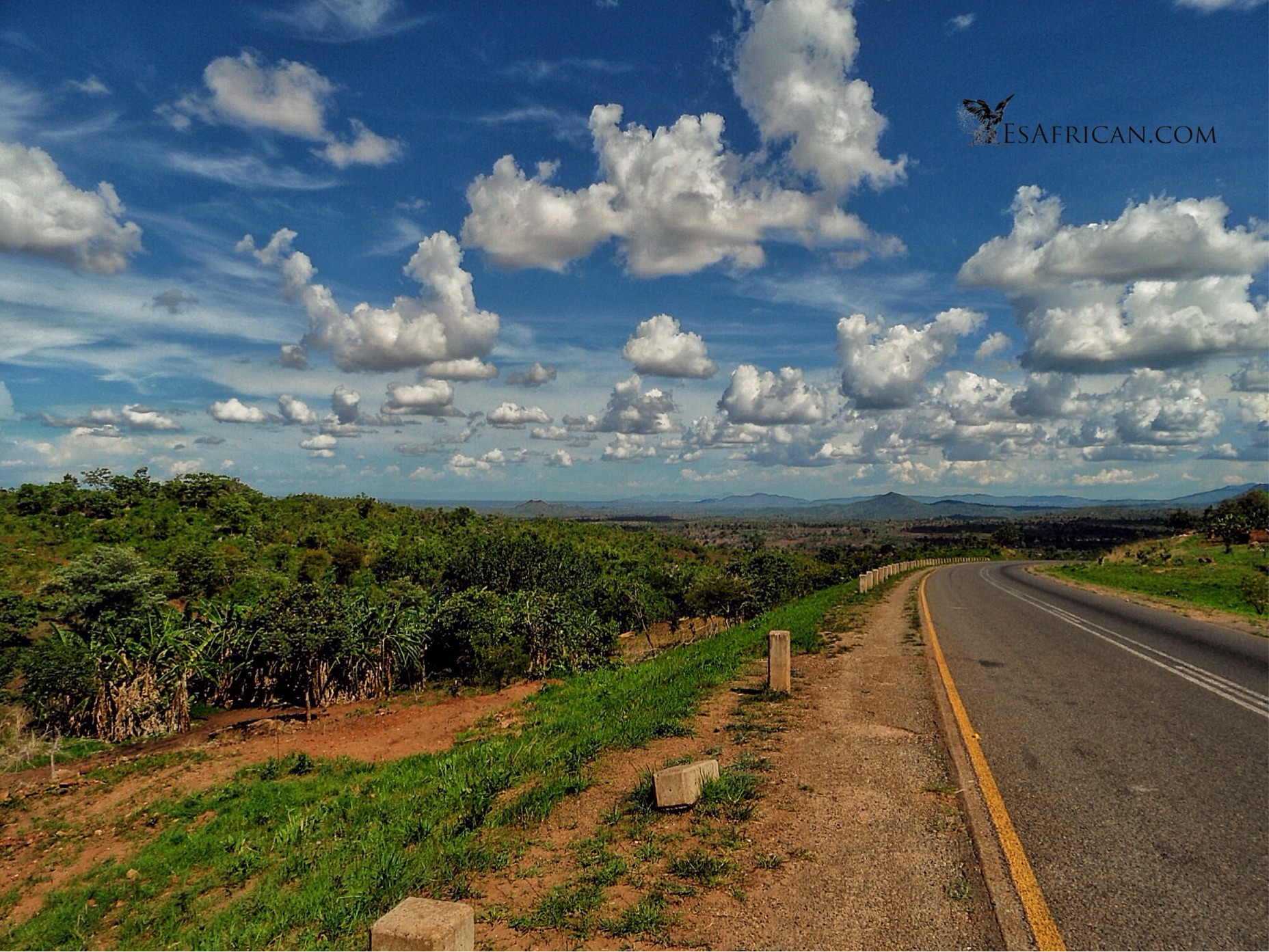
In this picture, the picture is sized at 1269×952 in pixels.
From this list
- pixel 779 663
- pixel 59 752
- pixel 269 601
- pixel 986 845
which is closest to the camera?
pixel 986 845

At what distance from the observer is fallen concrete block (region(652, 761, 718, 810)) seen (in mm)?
5770

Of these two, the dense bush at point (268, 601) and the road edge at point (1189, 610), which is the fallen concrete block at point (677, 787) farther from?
the road edge at point (1189, 610)

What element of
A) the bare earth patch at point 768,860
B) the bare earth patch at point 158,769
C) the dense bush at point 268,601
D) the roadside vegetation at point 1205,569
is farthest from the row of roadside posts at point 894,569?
the bare earth patch at point 768,860

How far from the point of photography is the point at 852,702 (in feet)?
31.3

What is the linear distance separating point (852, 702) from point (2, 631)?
98.7ft

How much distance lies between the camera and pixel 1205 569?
34250 mm

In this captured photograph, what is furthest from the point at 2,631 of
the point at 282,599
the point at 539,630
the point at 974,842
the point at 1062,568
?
the point at 1062,568

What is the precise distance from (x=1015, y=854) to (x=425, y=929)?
4.40 m

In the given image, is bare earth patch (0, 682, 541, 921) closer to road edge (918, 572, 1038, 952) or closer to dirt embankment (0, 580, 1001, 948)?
dirt embankment (0, 580, 1001, 948)

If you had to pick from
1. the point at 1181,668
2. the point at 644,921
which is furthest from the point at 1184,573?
the point at 644,921

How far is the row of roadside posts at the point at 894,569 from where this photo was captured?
3123 centimetres

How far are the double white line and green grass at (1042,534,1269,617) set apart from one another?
7.74 m

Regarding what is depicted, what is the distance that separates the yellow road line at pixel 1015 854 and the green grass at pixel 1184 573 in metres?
20.5

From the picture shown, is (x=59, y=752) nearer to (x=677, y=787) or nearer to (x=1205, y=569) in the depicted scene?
(x=677, y=787)
